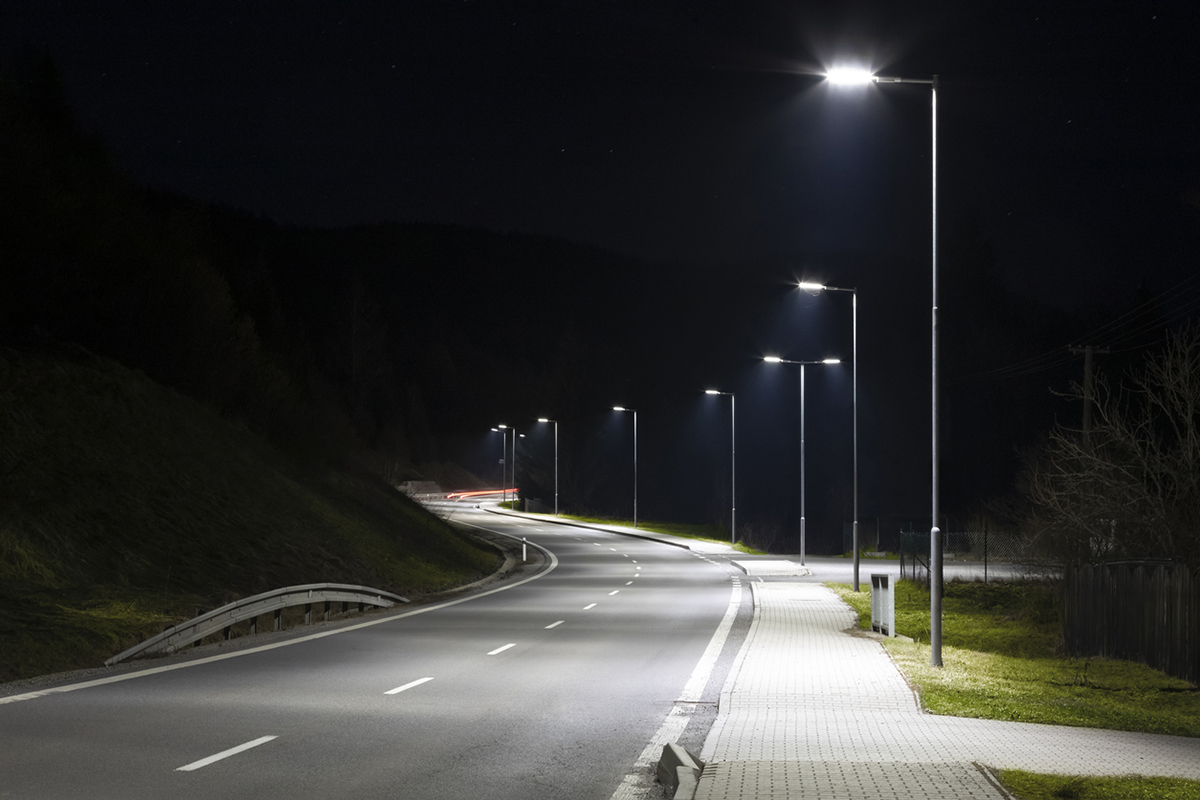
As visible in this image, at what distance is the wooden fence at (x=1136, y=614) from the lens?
58.9ft

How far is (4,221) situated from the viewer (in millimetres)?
31859

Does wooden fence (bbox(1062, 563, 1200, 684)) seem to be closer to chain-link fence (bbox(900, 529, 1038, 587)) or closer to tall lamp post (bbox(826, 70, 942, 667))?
tall lamp post (bbox(826, 70, 942, 667))

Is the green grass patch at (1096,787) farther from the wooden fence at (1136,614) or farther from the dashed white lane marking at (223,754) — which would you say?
the wooden fence at (1136,614)

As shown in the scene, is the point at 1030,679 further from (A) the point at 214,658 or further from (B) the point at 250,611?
(B) the point at 250,611

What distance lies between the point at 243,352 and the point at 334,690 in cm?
3121

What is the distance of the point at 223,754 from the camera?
33.4 feet

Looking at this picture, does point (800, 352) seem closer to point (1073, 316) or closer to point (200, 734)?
point (1073, 316)

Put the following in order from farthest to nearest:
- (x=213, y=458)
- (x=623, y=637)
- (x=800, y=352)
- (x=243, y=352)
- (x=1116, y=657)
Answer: (x=800, y=352) → (x=243, y=352) → (x=213, y=458) → (x=623, y=637) → (x=1116, y=657)

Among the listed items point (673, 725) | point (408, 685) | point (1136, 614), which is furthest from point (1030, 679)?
point (408, 685)

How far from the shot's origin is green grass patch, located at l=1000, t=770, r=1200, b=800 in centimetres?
864

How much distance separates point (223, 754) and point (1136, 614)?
15692 mm

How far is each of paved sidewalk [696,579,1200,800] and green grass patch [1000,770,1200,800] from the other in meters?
0.25

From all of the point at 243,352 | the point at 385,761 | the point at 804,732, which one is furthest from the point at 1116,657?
the point at 243,352

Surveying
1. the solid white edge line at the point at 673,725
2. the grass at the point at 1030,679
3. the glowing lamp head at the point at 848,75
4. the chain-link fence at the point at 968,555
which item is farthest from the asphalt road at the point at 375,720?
the chain-link fence at the point at 968,555
